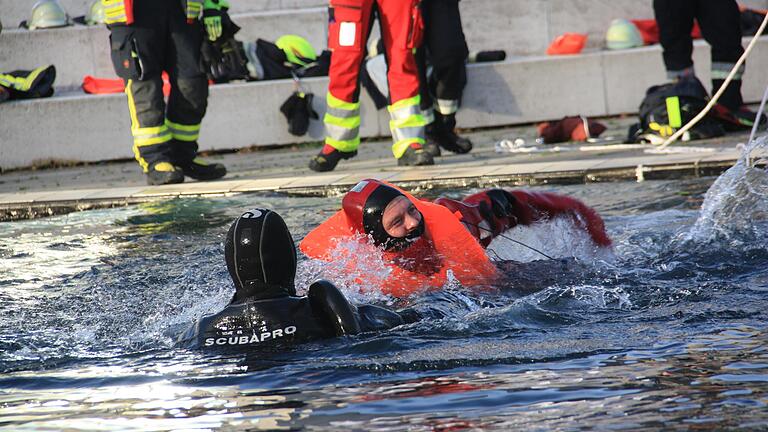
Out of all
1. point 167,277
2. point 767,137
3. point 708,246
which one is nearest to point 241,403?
point 167,277

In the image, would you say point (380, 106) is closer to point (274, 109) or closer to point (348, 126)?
point (274, 109)

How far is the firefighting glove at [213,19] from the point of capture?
33.3 feet

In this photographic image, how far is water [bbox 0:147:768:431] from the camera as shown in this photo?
3670 millimetres

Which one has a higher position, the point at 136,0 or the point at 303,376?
the point at 136,0

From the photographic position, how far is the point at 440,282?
5.52m

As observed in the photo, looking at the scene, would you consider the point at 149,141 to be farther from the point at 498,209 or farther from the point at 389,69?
the point at 498,209

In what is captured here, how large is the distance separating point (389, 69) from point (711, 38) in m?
2.99

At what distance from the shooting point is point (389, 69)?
973 cm

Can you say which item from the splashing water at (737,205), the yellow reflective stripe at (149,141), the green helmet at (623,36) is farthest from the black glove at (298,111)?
the splashing water at (737,205)

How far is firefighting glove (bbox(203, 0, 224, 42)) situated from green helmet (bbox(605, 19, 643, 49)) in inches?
204

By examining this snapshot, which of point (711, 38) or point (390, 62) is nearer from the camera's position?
point (390, 62)

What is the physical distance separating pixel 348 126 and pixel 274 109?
125 inches

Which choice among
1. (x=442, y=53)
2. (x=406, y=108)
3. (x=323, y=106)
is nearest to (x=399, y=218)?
(x=406, y=108)

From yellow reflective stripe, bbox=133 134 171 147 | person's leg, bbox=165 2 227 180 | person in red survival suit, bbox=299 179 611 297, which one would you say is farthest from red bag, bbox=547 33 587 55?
person in red survival suit, bbox=299 179 611 297
